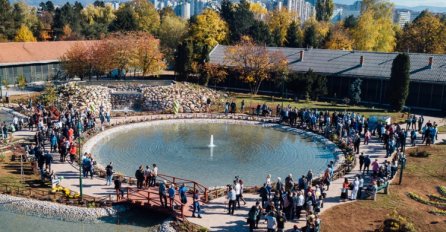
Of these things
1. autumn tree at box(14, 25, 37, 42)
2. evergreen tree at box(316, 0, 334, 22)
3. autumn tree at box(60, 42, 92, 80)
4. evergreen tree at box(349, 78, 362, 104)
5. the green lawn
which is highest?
evergreen tree at box(316, 0, 334, 22)

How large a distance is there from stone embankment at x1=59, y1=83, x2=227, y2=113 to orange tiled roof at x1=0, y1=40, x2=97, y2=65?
15915 millimetres

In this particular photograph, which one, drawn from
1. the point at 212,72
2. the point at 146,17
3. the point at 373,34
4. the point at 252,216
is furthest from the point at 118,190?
the point at 146,17

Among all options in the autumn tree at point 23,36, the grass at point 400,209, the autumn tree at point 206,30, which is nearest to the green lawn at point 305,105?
the grass at point 400,209

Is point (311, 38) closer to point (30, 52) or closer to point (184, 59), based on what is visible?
point (184, 59)

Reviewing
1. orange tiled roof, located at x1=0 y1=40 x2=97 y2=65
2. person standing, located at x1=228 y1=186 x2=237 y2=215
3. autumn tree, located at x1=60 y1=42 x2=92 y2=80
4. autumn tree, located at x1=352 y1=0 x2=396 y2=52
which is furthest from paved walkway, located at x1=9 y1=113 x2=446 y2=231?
autumn tree, located at x1=352 y1=0 x2=396 y2=52

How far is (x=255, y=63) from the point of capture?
50.0m

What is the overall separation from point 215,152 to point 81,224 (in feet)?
39.7

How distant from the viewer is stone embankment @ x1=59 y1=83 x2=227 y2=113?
1638 inches

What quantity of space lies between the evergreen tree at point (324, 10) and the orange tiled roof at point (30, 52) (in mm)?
58677

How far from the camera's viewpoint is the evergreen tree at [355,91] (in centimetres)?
4553

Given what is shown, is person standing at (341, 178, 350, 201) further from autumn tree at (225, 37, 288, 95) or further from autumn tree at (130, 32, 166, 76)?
autumn tree at (130, 32, 166, 76)

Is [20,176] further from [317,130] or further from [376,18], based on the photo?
[376,18]

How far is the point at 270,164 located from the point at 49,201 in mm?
13029

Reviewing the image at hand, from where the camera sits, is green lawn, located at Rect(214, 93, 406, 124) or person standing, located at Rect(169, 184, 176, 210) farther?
green lawn, located at Rect(214, 93, 406, 124)
